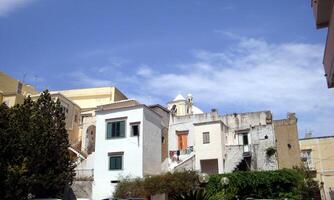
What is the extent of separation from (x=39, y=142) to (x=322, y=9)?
75.9ft

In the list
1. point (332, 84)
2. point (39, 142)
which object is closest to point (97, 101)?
point (39, 142)

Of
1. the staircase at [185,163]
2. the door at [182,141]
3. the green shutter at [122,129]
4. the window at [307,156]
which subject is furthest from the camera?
the window at [307,156]

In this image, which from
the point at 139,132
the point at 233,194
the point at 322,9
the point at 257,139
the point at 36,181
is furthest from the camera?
the point at 257,139

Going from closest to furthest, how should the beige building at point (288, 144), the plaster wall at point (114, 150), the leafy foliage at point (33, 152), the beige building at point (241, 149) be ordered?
the leafy foliage at point (33, 152)
the plaster wall at point (114, 150)
the beige building at point (288, 144)
the beige building at point (241, 149)

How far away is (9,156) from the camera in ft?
83.5

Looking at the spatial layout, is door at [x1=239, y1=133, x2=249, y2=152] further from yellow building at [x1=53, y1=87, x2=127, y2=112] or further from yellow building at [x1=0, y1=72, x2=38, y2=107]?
yellow building at [x1=0, y1=72, x2=38, y2=107]

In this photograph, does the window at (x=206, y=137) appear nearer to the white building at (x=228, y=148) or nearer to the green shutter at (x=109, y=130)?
the white building at (x=228, y=148)

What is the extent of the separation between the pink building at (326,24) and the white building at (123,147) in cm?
2895

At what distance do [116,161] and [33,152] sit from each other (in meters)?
11.7

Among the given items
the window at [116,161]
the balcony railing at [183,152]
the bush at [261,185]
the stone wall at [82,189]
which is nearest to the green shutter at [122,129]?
the window at [116,161]

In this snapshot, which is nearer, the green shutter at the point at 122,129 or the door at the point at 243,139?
the green shutter at the point at 122,129

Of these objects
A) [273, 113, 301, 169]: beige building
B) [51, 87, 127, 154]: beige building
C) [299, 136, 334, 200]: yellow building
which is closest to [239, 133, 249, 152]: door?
[273, 113, 301, 169]: beige building

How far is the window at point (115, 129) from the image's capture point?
37625 mm

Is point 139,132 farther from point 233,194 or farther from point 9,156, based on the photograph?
point 9,156
